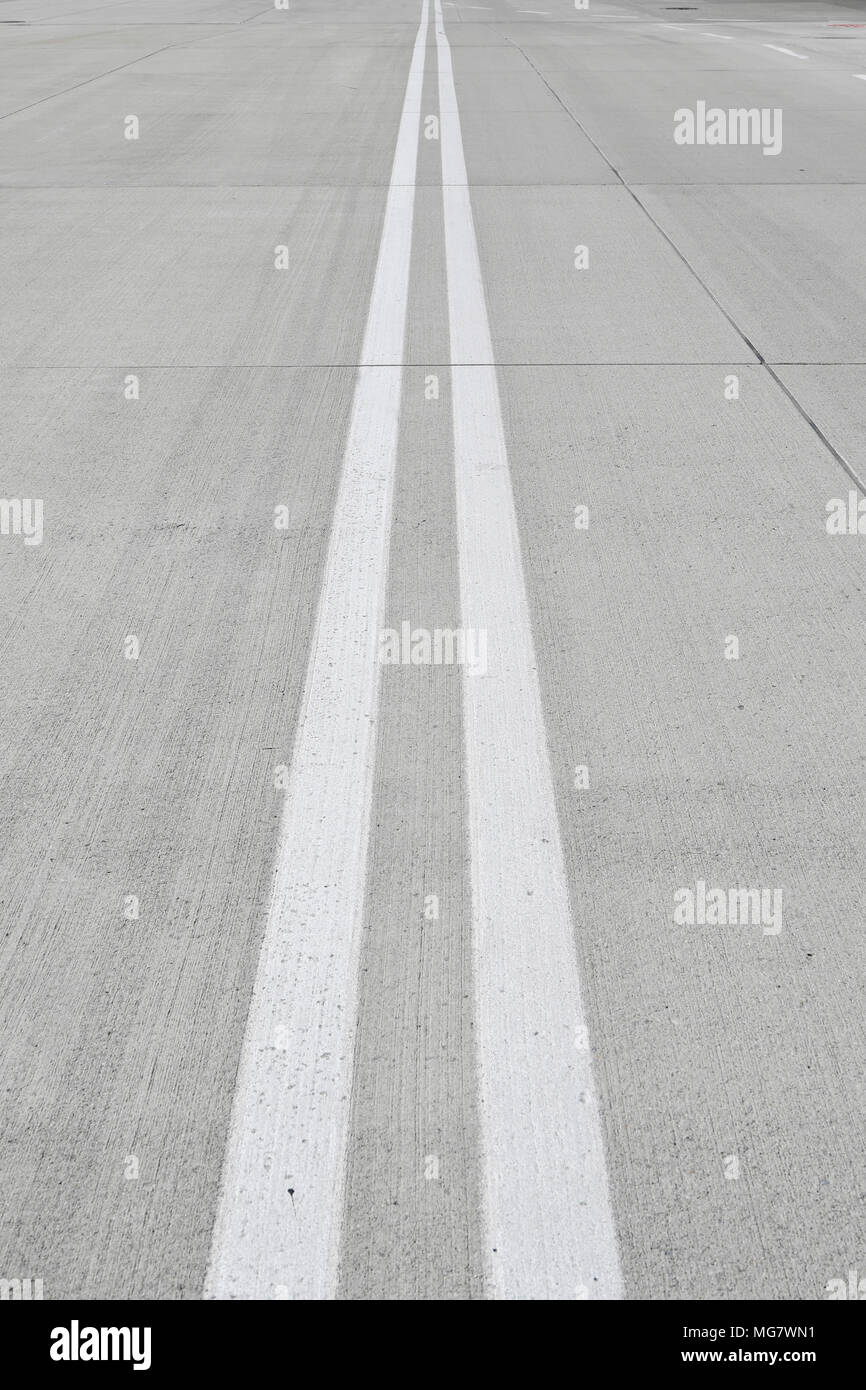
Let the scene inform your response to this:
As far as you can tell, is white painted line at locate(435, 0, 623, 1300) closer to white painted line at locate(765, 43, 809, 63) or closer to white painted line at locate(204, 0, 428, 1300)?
white painted line at locate(204, 0, 428, 1300)

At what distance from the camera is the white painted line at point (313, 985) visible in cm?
236

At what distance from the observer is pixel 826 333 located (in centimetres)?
743

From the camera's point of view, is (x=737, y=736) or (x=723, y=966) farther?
(x=737, y=736)

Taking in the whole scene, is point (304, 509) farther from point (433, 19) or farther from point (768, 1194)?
point (433, 19)

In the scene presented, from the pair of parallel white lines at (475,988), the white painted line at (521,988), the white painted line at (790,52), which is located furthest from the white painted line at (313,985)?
the white painted line at (790,52)

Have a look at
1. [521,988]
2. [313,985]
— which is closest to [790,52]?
[521,988]

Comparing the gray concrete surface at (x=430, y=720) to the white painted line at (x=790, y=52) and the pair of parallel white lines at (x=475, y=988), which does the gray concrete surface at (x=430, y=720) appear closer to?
the pair of parallel white lines at (x=475, y=988)

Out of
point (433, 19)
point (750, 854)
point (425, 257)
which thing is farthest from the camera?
point (433, 19)

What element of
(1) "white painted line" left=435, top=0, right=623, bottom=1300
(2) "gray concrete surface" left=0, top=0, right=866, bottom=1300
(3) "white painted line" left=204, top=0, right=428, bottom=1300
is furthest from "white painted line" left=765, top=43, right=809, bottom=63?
(3) "white painted line" left=204, top=0, right=428, bottom=1300

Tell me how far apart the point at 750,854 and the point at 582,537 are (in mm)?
1967

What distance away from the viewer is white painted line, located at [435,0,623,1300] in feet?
7.73

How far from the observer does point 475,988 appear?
115 inches
